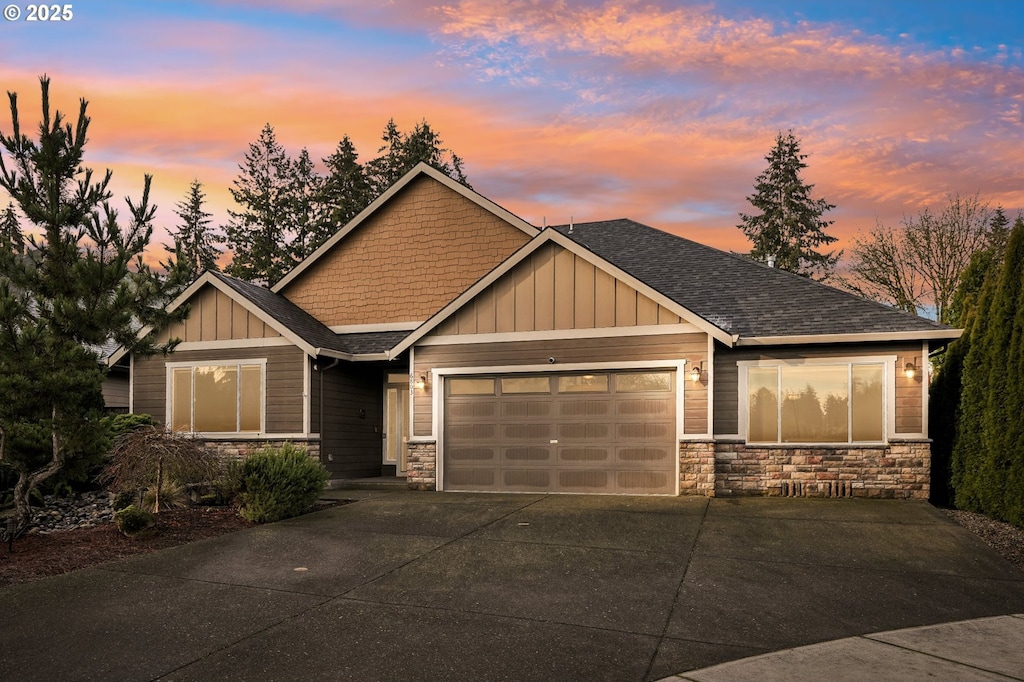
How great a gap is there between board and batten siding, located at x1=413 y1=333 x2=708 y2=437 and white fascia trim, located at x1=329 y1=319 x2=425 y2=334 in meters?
2.46

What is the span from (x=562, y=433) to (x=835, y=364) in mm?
5115

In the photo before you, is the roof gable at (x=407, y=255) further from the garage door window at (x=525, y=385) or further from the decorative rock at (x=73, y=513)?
the decorative rock at (x=73, y=513)

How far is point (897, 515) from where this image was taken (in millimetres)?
10797

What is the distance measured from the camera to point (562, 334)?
→ 535 inches

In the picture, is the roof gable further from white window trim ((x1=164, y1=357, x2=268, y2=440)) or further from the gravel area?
the gravel area

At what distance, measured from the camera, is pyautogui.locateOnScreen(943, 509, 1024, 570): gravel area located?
339 inches

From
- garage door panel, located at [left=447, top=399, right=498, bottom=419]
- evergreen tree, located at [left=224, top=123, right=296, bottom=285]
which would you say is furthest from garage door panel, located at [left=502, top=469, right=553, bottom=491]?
evergreen tree, located at [left=224, top=123, right=296, bottom=285]

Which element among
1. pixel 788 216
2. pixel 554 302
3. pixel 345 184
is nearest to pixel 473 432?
pixel 554 302

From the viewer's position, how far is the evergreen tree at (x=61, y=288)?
867 centimetres

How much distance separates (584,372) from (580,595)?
273 inches

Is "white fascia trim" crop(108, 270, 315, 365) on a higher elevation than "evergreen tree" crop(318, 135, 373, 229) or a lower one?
lower

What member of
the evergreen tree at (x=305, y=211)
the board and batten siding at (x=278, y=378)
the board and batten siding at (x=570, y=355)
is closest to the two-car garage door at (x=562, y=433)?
the board and batten siding at (x=570, y=355)

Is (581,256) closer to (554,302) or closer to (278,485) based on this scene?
(554,302)

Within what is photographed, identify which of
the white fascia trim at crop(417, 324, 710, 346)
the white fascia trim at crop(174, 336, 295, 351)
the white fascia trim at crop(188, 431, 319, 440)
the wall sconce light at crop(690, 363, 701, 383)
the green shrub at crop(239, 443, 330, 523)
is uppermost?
the white fascia trim at crop(417, 324, 710, 346)
